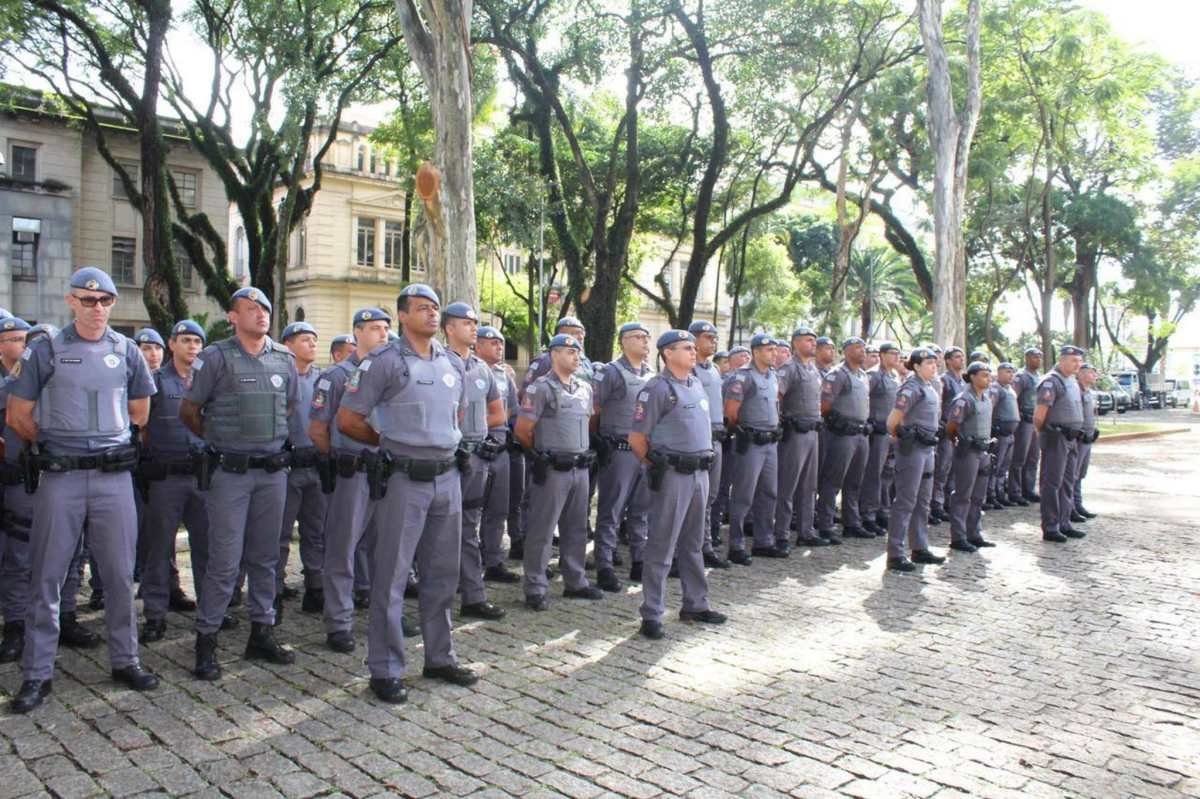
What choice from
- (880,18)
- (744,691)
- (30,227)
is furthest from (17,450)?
(30,227)

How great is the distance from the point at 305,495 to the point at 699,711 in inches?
143

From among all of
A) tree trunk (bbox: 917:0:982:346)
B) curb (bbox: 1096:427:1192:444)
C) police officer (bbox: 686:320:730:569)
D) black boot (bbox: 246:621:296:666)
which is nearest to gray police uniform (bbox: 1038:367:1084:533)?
police officer (bbox: 686:320:730:569)

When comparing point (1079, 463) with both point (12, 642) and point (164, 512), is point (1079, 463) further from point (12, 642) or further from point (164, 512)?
point (12, 642)

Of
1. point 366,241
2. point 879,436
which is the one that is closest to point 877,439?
point 879,436

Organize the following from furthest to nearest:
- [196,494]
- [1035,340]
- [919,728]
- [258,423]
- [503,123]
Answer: [1035,340] → [503,123] → [196,494] → [258,423] → [919,728]

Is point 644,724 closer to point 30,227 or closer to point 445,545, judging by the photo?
point 445,545

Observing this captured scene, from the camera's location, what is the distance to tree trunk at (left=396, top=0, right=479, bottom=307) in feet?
34.6

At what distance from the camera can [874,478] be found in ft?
35.1

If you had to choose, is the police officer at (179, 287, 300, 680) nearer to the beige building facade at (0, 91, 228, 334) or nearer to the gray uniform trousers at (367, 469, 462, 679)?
the gray uniform trousers at (367, 469, 462, 679)

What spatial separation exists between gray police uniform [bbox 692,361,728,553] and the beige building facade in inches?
1036

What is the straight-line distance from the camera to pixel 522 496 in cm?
893

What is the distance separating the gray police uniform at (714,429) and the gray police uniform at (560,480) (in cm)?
130

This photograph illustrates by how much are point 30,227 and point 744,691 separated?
104 feet

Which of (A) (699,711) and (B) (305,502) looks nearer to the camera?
(A) (699,711)
